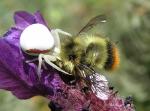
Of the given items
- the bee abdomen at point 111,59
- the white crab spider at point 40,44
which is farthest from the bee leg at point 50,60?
the bee abdomen at point 111,59

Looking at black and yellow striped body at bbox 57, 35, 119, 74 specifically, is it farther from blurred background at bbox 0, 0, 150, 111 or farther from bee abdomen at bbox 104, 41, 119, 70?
blurred background at bbox 0, 0, 150, 111

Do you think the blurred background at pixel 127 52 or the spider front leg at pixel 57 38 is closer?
the spider front leg at pixel 57 38

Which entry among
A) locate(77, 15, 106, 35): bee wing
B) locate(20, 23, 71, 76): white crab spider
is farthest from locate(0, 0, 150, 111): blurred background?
locate(20, 23, 71, 76): white crab spider

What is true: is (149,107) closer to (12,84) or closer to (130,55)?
(130,55)

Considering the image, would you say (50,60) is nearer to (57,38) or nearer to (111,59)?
(57,38)

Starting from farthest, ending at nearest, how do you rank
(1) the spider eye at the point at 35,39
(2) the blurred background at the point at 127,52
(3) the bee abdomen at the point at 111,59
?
(2) the blurred background at the point at 127,52 → (3) the bee abdomen at the point at 111,59 → (1) the spider eye at the point at 35,39

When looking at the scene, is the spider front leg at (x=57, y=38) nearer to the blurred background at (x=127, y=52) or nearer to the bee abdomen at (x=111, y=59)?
the bee abdomen at (x=111, y=59)
